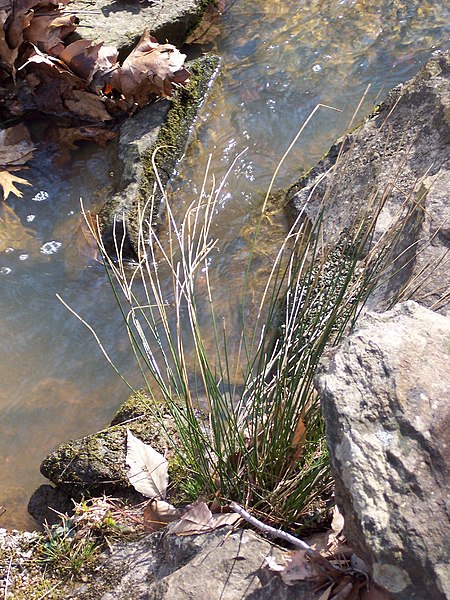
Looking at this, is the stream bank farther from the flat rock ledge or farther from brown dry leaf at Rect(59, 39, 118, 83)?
brown dry leaf at Rect(59, 39, 118, 83)

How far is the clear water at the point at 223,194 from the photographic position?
122 inches

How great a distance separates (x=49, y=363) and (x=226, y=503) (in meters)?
1.44

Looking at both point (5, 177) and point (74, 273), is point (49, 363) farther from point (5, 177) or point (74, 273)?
point (5, 177)

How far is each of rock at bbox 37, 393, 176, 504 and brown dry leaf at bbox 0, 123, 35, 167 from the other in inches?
83.3

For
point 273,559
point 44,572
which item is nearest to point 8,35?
point 44,572

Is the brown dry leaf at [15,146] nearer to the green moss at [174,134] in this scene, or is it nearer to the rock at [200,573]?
the green moss at [174,134]

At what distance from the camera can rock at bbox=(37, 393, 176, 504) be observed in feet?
8.30

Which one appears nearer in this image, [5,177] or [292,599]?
[292,599]

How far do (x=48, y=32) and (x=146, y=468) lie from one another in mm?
2950

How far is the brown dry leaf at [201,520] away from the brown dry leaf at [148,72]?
9.49 feet

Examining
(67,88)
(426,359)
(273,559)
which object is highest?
(426,359)

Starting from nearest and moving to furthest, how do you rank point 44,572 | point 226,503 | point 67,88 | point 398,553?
point 398,553, point 226,503, point 44,572, point 67,88

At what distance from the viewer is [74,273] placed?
11.9 ft

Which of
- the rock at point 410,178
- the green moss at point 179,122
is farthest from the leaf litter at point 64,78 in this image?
the rock at point 410,178
